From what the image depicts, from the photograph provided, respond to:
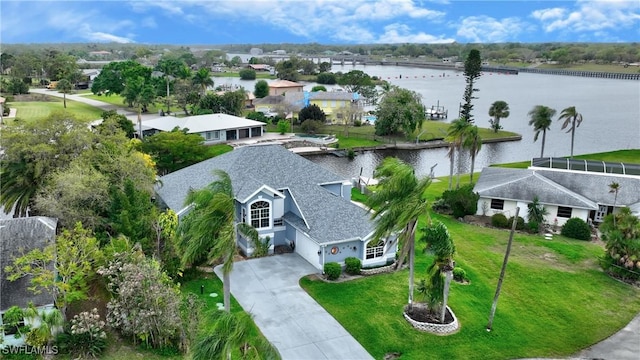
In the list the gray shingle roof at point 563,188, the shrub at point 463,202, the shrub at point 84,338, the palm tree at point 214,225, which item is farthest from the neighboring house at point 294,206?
the gray shingle roof at point 563,188

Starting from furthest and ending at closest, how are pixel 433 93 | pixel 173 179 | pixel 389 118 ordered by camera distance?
pixel 433 93 → pixel 389 118 → pixel 173 179

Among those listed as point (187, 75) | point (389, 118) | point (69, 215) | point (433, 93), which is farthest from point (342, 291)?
point (433, 93)

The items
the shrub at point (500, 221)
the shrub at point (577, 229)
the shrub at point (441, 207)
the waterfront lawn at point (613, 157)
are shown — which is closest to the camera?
the shrub at point (577, 229)

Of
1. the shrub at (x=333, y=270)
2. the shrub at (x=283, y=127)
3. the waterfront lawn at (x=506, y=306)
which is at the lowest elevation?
the waterfront lawn at (x=506, y=306)

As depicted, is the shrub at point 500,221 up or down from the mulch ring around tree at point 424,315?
up

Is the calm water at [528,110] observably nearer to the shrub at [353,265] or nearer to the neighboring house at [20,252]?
the shrub at [353,265]

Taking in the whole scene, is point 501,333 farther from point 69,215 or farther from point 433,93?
point 433,93

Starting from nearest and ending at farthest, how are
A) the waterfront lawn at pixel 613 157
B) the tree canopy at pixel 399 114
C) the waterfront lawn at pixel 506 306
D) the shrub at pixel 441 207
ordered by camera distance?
the waterfront lawn at pixel 506 306
the shrub at pixel 441 207
the waterfront lawn at pixel 613 157
the tree canopy at pixel 399 114

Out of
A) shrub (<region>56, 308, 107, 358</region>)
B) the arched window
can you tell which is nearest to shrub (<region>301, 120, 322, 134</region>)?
the arched window
